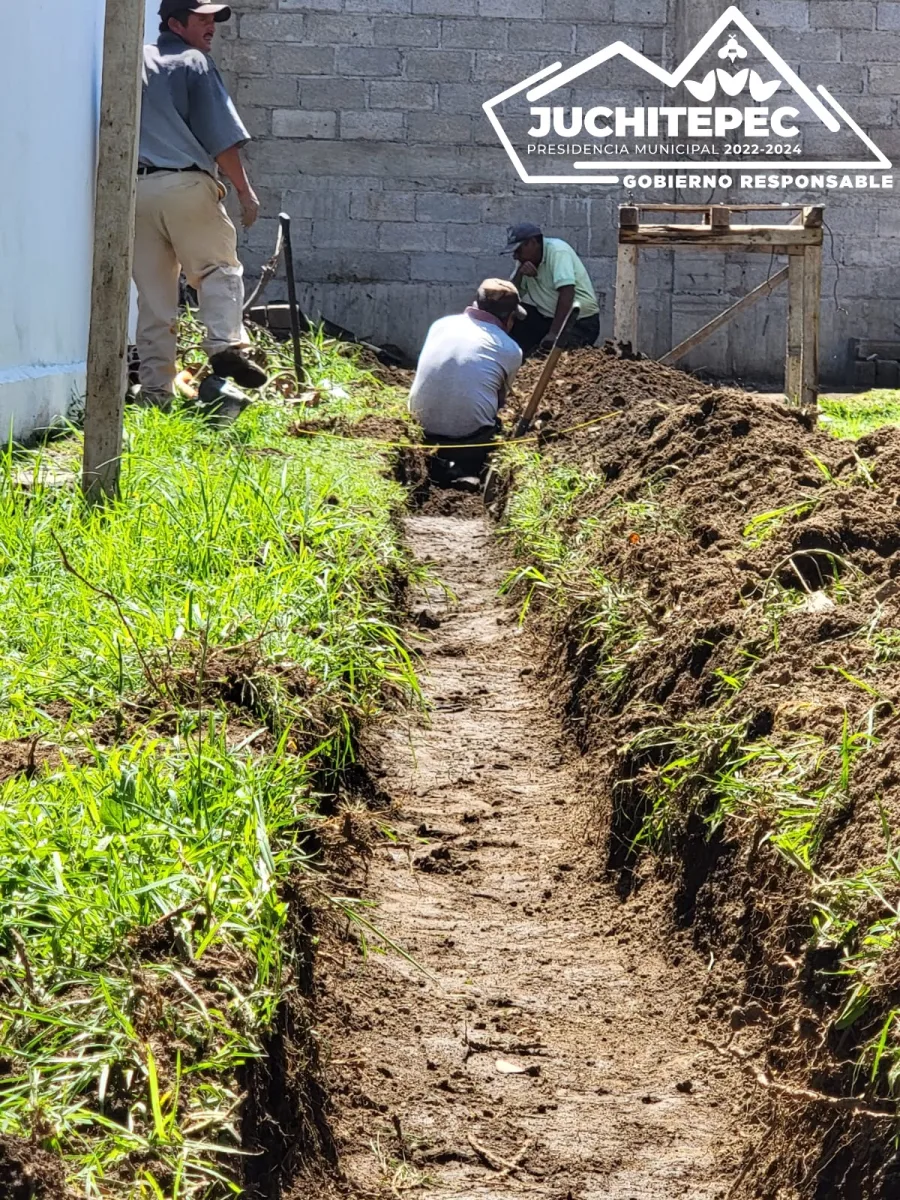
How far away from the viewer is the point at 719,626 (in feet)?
12.7

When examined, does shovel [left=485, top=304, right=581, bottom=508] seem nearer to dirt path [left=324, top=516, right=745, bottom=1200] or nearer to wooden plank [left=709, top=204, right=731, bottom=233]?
wooden plank [left=709, top=204, right=731, bottom=233]

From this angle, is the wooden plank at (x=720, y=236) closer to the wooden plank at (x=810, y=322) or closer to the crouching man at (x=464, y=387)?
the wooden plank at (x=810, y=322)

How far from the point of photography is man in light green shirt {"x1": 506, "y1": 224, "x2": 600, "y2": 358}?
11.3 metres

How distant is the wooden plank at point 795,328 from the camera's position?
30.8 feet

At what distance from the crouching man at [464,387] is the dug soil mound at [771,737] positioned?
240cm

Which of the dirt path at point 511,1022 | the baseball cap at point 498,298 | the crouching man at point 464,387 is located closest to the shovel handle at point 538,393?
the crouching man at point 464,387

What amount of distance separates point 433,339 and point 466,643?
348 cm

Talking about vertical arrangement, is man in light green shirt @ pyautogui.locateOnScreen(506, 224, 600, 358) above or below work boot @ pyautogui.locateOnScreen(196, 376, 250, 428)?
above

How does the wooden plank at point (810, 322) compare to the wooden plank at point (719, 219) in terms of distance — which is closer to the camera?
the wooden plank at point (810, 322)

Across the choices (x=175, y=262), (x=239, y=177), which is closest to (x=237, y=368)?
(x=175, y=262)

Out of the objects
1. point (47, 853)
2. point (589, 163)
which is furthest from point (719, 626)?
Answer: point (589, 163)

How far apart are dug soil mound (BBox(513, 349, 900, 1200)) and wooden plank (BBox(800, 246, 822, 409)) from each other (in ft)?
10.2

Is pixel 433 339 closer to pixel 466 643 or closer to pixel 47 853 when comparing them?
pixel 466 643

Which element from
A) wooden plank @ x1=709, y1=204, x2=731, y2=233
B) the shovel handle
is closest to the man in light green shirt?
wooden plank @ x1=709, y1=204, x2=731, y2=233
